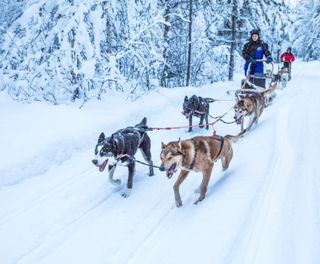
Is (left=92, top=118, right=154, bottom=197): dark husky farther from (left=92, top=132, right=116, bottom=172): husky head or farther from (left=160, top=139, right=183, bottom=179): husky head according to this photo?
(left=160, top=139, right=183, bottom=179): husky head

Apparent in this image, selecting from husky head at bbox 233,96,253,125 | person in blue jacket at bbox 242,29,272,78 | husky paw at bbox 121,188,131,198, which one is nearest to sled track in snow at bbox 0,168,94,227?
husky paw at bbox 121,188,131,198

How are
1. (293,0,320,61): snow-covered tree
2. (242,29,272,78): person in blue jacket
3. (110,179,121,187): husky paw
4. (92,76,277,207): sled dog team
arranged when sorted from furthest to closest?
(293,0,320,61): snow-covered tree → (242,29,272,78): person in blue jacket → (110,179,121,187): husky paw → (92,76,277,207): sled dog team

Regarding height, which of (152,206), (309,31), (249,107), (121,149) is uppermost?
(309,31)

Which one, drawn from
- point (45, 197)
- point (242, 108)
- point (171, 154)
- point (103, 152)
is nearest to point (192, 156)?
point (171, 154)

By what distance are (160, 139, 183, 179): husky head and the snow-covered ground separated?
68 cm

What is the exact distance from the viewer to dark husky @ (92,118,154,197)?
4.50 meters

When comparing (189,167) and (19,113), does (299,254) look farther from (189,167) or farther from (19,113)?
(19,113)

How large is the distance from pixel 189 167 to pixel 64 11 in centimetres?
729

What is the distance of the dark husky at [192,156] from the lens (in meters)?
4.05

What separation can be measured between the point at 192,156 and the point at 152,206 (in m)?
0.94

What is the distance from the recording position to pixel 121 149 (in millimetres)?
4773

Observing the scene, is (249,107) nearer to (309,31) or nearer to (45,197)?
(45,197)

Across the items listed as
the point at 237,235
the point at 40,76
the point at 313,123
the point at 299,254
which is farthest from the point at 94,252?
the point at 40,76

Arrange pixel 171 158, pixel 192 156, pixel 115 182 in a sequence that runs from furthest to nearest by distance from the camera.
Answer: pixel 115 182 < pixel 192 156 < pixel 171 158
